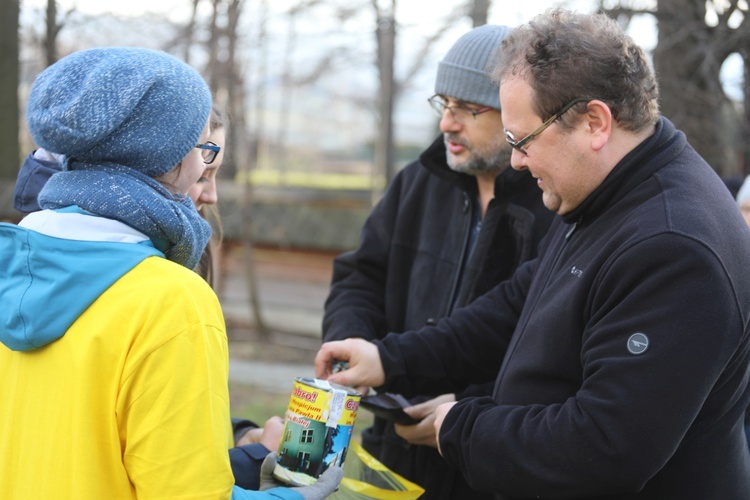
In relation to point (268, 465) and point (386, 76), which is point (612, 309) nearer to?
point (268, 465)

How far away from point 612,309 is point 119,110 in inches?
43.7

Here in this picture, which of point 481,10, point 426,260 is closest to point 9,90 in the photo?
point 481,10

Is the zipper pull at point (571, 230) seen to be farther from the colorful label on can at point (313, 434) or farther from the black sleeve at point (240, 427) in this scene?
the black sleeve at point (240, 427)

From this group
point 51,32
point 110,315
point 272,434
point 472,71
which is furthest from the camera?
point 51,32

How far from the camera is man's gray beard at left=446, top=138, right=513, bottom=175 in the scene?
296cm

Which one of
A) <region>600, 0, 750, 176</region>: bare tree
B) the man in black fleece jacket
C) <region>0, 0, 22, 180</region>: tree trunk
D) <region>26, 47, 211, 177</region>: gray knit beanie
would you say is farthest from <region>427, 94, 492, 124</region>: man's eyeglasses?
<region>0, 0, 22, 180</region>: tree trunk

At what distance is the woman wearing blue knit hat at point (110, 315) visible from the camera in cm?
163

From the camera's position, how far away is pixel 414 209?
3262mm

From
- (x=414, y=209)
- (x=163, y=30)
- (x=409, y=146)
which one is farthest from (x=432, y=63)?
(x=414, y=209)

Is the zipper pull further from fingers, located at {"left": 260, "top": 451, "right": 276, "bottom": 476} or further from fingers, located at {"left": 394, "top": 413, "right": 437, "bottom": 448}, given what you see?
fingers, located at {"left": 260, "top": 451, "right": 276, "bottom": 476}

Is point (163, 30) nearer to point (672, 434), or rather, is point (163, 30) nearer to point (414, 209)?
A: point (414, 209)

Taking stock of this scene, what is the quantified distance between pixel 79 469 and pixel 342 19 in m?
11.0

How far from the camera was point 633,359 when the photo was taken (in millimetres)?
1779

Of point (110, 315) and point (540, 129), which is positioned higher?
point (540, 129)
